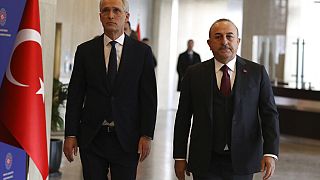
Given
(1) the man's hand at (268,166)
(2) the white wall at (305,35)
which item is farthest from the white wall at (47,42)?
(2) the white wall at (305,35)

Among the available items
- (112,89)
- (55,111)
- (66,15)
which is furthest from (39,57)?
(66,15)

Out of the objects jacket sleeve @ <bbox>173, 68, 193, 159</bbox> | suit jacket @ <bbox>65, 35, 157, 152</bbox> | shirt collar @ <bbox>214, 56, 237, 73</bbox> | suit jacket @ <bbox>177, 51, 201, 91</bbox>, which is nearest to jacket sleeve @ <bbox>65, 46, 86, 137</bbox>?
suit jacket @ <bbox>65, 35, 157, 152</bbox>

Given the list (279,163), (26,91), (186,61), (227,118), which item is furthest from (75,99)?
(186,61)

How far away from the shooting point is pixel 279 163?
379 inches

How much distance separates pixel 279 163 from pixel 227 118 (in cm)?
610

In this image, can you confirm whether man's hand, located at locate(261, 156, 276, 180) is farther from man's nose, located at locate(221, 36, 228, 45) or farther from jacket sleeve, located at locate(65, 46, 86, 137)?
jacket sleeve, located at locate(65, 46, 86, 137)

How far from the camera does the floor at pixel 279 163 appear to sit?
8.05 meters

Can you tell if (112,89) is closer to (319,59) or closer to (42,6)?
(42,6)

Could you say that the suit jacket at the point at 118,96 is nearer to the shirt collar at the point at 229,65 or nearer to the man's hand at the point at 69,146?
the man's hand at the point at 69,146

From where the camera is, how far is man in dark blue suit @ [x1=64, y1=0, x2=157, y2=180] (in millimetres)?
3883

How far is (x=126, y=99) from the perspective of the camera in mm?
3912

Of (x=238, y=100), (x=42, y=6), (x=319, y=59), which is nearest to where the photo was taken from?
(x=238, y=100)

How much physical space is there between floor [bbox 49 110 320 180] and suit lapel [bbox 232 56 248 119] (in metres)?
4.13

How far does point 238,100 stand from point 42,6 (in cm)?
165
